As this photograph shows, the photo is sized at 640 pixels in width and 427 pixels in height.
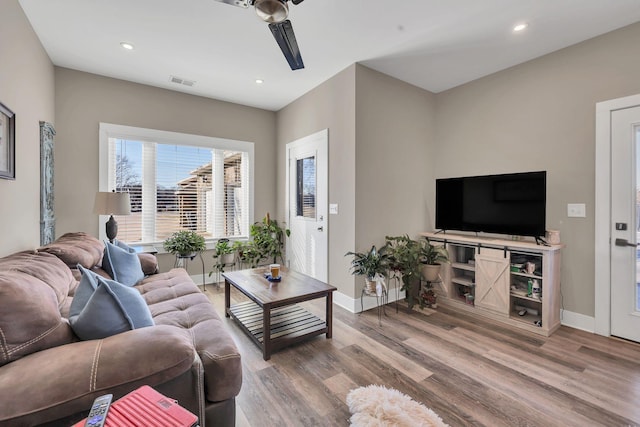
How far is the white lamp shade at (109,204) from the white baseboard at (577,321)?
189 inches

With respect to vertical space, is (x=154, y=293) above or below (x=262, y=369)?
above

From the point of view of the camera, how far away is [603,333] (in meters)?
2.62

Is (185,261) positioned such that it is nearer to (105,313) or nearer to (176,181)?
(176,181)

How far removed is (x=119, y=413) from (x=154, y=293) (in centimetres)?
183

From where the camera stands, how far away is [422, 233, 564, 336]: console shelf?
2691mm

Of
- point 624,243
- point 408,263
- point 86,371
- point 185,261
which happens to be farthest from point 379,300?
point 86,371

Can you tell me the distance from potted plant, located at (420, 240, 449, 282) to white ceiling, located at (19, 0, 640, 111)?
84.6 inches

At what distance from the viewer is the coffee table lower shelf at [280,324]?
2404mm

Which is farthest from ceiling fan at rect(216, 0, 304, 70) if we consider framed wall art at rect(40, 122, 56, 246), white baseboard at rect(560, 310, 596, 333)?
white baseboard at rect(560, 310, 596, 333)

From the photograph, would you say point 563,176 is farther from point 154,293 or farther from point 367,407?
point 154,293

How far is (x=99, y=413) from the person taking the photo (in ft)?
2.33

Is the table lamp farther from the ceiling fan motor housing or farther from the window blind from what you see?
the ceiling fan motor housing

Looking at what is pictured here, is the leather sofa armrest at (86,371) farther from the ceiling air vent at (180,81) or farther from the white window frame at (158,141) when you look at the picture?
the ceiling air vent at (180,81)

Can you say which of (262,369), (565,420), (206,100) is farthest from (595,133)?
(206,100)
